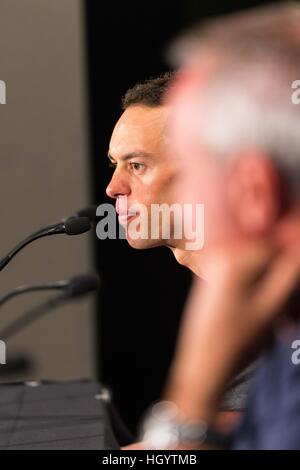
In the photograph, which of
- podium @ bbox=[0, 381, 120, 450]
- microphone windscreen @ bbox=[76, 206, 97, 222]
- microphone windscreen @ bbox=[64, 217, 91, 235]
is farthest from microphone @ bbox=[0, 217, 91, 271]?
podium @ bbox=[0, 381, 120, 450]

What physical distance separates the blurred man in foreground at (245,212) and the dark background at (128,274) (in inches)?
55.8

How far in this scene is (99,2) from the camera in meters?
2.38

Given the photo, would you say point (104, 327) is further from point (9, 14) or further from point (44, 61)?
point (9, 14)

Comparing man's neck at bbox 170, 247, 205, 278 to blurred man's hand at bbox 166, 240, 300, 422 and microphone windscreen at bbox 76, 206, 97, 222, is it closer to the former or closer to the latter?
microphone windscreen at bbox 76, 206, 97, 222

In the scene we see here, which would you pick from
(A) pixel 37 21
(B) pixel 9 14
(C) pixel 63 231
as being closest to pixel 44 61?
(A) pixel 37 21

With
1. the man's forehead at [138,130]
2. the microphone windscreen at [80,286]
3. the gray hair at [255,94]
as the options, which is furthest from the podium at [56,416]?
the gray hair at [255,94]

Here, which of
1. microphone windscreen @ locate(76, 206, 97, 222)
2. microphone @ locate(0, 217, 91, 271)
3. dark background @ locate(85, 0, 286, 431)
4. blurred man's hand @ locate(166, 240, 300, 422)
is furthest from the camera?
dark background @ locate(85, 0, 286, 431)

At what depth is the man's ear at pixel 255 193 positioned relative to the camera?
1.78 feet

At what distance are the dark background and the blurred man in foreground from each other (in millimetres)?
1416

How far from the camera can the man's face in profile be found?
0.92m

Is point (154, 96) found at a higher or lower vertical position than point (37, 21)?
lower

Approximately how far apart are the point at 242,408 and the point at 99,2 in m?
1.99

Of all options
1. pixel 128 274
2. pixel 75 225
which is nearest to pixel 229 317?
pixel 75 225

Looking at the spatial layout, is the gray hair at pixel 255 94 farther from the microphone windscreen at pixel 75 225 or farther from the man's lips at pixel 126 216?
the microphone windscreen at pixel 75 225
